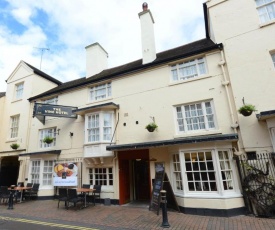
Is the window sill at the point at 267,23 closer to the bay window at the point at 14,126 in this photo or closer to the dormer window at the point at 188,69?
the dormer window at the point at 188,69

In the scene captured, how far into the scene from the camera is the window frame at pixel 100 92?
1233cm

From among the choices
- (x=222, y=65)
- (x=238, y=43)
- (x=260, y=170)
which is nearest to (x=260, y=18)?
(x=238, y=43)

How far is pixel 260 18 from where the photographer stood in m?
9.06

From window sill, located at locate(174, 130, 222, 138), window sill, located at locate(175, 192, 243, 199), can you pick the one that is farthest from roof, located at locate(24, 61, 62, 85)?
window sill, located at locate(175, 192, 243, 199)

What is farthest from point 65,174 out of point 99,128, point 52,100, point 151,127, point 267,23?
point 267,23

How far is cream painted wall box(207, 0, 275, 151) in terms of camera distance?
25.8 feet

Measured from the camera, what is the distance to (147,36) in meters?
12.4

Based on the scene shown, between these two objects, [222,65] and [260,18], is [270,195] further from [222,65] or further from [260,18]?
[260,18]

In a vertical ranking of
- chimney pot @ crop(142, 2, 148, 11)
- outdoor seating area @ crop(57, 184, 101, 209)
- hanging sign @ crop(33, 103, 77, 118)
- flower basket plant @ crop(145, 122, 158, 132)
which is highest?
chimney pot @ crop(142, 2, 148, 11)

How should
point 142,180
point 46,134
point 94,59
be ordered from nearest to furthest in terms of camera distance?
point 142,180 < point 46,134 < point 94,59

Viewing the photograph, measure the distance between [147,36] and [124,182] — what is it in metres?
9.64

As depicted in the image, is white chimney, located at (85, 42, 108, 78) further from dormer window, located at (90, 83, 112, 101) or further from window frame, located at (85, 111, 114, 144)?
window frame, located at (85, 111, 114, 144)

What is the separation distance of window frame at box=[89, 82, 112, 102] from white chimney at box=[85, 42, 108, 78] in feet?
9.92

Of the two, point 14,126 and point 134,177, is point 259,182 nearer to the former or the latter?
point 134,177
